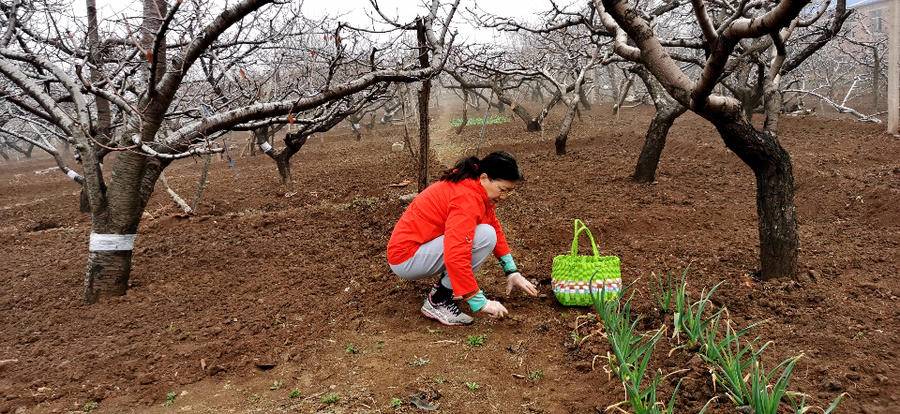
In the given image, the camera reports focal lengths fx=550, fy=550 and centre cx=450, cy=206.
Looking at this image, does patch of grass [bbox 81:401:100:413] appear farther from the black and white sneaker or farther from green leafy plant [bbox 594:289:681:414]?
green leafy plant [bbox 594:289:681:414]

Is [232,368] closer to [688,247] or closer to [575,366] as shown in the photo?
[575,366]

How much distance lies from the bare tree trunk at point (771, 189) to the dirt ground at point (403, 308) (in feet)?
0.47

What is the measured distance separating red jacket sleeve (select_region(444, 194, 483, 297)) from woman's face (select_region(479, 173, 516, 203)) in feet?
0.38

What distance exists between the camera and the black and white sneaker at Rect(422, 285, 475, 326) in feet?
9.61

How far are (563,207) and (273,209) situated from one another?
343 cm

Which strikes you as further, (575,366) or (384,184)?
(384,184)

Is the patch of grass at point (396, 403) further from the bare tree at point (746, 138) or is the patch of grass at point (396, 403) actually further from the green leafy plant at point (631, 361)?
the bare tree at point (746, 138)

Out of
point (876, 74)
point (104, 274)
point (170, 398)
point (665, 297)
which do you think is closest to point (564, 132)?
point (665, 297)

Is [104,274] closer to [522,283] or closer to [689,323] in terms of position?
[522,283]

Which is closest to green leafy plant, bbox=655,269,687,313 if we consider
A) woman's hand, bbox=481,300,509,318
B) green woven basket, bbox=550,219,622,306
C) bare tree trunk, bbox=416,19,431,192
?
green woven basket, bbox=550,219,622,306

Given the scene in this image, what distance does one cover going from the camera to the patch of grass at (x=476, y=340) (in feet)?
8.84

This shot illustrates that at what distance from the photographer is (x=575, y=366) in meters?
2.39

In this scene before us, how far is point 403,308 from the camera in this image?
323 centimetres

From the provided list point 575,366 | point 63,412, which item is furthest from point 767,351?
point 63,412
